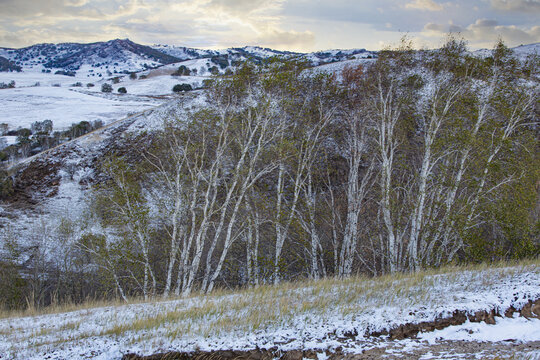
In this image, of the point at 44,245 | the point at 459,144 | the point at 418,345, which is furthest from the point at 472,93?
the point at 44,245

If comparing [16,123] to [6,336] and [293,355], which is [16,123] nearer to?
[6,336]

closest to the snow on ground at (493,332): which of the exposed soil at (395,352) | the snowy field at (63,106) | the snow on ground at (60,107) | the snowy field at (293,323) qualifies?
the snowy field at (293,323)

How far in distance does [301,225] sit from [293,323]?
34.4ft

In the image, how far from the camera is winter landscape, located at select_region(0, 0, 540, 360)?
276 inches

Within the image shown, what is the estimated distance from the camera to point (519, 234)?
17.6 m

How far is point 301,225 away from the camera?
17.6m

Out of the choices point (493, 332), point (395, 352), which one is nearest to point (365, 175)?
point (493, 332)

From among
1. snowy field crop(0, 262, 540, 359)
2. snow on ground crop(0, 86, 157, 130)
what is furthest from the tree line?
snow on ground crop(0, 86, 157, 130)

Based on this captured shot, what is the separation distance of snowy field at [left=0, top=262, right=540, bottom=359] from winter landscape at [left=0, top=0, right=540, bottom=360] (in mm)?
48

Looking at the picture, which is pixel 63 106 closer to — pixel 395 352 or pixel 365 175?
pixel 365 175

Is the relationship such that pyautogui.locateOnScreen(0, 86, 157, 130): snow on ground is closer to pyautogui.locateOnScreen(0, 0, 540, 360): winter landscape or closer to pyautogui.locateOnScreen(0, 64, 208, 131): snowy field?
pyautogui.locateOnScreen(0, 64, 208, 131): snowy field

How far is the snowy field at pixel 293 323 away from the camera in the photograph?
21.4 ft

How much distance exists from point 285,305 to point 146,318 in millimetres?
3465

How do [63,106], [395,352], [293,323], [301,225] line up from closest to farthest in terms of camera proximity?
[395,352] → [293,323] → [301,225] → [63,106]
